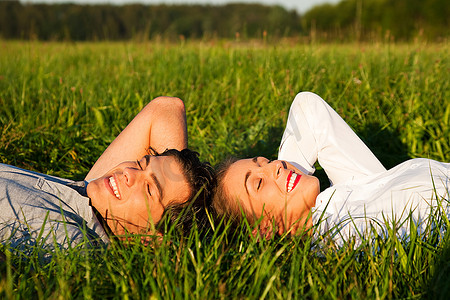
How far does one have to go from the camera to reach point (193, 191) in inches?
93.4

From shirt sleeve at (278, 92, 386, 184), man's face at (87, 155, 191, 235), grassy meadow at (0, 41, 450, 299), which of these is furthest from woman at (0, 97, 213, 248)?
shirt sleeve at (278, 92, 386, 184)

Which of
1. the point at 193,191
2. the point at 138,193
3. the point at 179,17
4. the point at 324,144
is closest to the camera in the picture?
the point at 138,193

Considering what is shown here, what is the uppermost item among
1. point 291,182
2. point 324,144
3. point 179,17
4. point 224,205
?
point 179,17

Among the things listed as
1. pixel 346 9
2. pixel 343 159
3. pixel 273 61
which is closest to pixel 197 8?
pixel 346 9

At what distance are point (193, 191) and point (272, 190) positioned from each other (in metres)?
0.44

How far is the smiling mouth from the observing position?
7.90 ft

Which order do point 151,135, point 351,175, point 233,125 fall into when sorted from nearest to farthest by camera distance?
1. point 351,175
2. point 151,135
3. point 233,125

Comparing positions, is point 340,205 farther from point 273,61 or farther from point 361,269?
point 273,61

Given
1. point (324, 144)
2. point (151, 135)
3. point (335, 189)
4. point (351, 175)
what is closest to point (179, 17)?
point (151, 135)

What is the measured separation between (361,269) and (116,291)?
0.98 meters

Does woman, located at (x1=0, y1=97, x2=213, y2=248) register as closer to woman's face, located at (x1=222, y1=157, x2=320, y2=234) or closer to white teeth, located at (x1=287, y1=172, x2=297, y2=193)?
woman's face, located at (x1=222, y1=157, x2=320, y2=234)

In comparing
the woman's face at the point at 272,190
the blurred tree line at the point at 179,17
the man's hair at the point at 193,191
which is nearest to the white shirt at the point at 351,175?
the woman's face at the point at 272,190

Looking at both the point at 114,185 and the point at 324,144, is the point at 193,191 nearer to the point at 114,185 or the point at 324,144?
the point at 114,185

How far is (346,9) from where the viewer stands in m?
24.5
